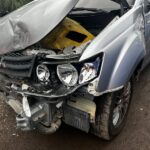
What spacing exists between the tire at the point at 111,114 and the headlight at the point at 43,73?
59 cm

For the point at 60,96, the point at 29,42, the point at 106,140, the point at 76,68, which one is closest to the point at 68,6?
the point at 29,42

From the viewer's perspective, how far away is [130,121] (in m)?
4.12

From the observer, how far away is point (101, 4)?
4.43m

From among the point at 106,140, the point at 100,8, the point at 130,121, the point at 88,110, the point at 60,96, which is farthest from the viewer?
the point at 100,8

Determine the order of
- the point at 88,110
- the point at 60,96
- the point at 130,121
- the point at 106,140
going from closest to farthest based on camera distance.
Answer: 1. the point at 60,96
2. the point at 88,110
3. the point at 106,140
4. the point at 130,121

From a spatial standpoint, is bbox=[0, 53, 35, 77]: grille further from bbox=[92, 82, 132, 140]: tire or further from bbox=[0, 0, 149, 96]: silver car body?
bbox=[92, 82, 132, 140]: tire

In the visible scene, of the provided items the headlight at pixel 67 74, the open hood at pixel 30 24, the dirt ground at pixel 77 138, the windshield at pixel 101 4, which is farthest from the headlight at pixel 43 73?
the windshield at pixel 101 4

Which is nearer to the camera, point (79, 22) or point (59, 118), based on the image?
point (59, 118)

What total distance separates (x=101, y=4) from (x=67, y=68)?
1628 mm

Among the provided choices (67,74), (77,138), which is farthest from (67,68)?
(77,138)

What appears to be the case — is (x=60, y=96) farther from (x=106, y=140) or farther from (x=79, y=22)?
(x=79, y=22)

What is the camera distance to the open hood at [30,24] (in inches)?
135

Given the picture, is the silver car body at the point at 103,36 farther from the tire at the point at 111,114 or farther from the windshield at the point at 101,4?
the windshield at the point at 101,4

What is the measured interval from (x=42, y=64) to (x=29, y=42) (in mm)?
362
